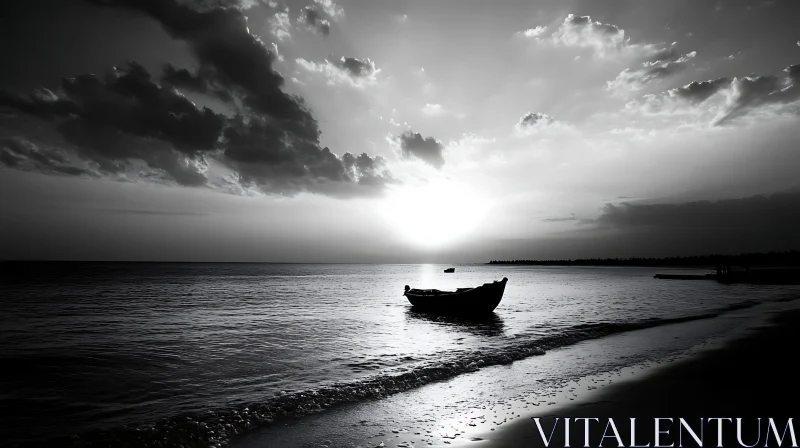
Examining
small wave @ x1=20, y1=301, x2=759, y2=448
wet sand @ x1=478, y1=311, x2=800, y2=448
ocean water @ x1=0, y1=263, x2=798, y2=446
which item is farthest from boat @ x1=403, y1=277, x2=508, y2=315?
wet sand @ x1=478, y1=311, x2=800, y2=448

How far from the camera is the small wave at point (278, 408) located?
23.3 ft

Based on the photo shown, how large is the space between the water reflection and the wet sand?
9.45 meters

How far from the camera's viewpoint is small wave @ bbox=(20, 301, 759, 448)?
7.09 metres

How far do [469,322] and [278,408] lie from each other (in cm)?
1690

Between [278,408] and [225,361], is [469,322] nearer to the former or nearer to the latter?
[225,361]

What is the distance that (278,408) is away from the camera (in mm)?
8391

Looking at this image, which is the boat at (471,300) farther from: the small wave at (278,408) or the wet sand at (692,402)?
the wet sand at (692,402)

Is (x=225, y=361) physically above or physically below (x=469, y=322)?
above

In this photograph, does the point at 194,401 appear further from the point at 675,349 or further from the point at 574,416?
the point at 675,349

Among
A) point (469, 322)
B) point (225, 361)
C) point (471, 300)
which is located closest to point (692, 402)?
point (225, 361)

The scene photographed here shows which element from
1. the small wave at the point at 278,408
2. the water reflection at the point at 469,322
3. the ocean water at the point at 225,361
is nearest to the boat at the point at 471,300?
the water reflection at the point at 469,322

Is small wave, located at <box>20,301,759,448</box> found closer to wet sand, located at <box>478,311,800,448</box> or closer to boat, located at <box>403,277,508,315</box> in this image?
wet sand, located at <box>478,311,800,448</box>

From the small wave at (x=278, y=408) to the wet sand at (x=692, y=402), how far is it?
4089 mm

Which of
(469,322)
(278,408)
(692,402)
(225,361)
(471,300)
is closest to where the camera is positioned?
(692,402)
